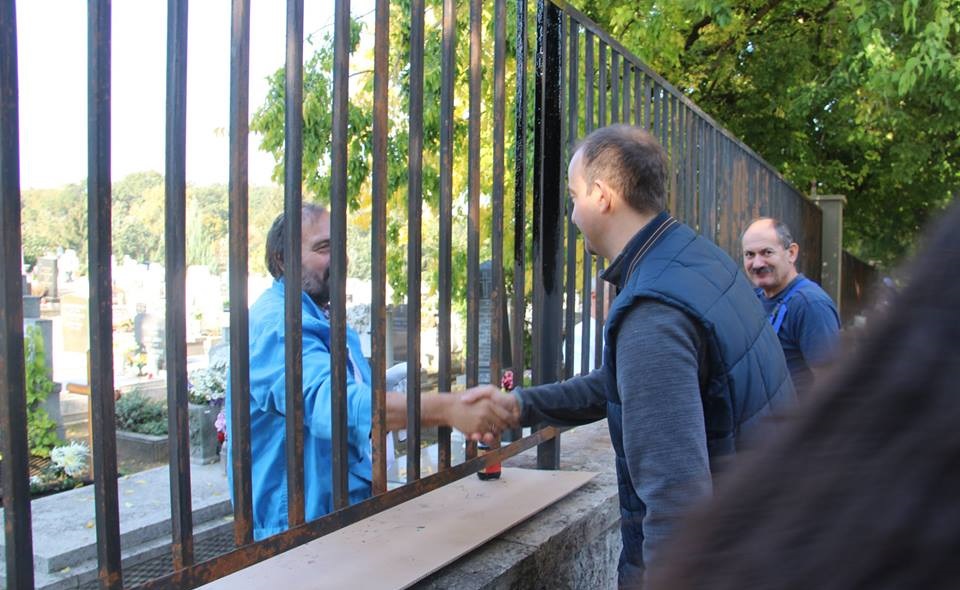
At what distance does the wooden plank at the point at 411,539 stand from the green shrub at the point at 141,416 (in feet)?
20.0

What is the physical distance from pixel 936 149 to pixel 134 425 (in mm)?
12551

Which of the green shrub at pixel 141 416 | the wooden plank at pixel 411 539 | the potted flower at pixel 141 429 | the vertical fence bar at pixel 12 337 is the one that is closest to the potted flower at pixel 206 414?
the potted flower at pixel 141 429

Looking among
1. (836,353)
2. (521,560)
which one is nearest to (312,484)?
(521,560)

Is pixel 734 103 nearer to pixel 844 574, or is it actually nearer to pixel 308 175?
pixel 308 175

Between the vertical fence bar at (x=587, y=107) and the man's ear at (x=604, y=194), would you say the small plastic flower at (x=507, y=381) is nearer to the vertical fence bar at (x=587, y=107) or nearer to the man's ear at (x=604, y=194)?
the vertical fence bar at (x=587, y=107)

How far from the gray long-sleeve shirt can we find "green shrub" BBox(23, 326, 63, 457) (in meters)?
6.55

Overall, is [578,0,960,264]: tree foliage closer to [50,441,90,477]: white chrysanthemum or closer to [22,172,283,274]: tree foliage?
[22,172,283,274]: tree foliage

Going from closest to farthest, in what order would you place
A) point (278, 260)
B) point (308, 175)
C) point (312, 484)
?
point (312, 484) → point (278, 260) → point (308, 175)

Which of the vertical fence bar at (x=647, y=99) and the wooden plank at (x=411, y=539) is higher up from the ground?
the vertical fence bar at (x=647, y=99)

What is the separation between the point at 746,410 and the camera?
2.00 m

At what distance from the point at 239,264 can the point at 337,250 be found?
33cm

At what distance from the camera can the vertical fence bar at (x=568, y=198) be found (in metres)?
3.22

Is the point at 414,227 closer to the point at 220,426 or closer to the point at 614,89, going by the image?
the point at 614,89

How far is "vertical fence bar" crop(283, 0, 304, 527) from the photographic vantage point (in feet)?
6.03
